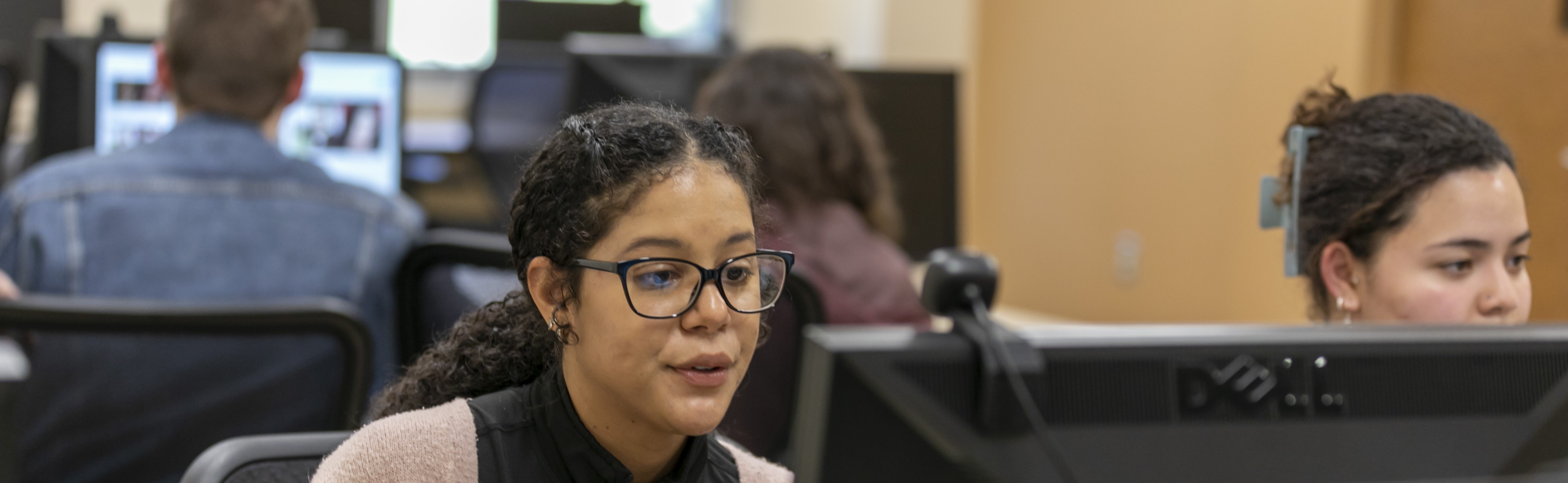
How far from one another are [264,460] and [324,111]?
174 cm

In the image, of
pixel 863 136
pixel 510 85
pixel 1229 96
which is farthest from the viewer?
pixel 1229 96

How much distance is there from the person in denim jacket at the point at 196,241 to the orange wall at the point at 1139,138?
6.70 feet

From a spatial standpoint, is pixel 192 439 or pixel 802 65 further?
pixel 802 65

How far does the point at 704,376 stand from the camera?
699 millimetres

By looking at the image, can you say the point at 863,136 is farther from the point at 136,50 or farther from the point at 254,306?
the point at 136,50

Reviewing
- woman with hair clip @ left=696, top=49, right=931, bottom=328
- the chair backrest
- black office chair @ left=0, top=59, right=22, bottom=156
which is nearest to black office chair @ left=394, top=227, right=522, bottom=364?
the chair backrest

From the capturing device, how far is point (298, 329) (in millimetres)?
1115

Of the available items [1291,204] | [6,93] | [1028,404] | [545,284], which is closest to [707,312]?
[545,284]

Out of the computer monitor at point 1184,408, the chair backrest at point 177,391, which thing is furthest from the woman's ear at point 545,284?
the chair backrest at point 177,391

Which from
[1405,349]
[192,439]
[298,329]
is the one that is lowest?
[192,439]

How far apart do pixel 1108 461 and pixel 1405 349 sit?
14cm

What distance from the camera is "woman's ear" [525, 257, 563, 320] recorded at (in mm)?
751

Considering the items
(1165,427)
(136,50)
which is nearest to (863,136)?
(136,50)

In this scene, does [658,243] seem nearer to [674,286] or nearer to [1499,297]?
[674,286]
